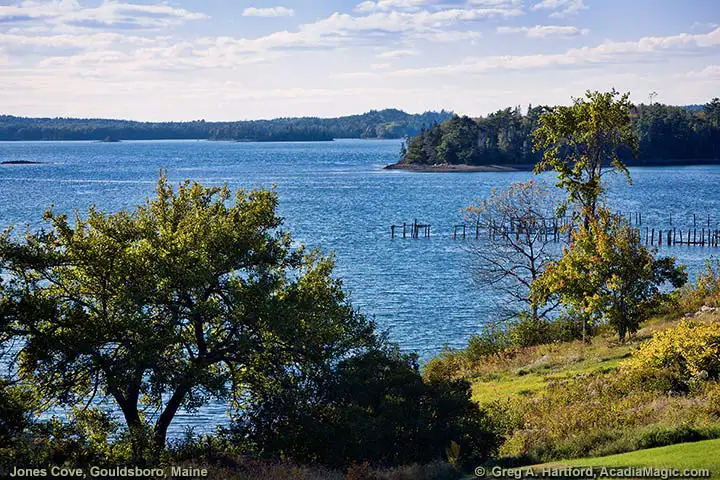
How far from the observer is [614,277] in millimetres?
36969

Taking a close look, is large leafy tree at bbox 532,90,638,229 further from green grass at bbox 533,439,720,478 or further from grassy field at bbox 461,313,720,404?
green grass at bbox 533,439,720,478

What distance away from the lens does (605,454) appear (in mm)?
19422

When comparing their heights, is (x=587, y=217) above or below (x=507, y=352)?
above

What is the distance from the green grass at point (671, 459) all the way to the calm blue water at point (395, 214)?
1410 centimetres

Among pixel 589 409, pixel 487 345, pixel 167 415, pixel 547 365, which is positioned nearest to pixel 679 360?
pixel 589 409

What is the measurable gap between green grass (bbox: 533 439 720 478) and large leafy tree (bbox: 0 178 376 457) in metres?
8.21

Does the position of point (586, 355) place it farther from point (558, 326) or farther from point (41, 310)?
point (41, 310)

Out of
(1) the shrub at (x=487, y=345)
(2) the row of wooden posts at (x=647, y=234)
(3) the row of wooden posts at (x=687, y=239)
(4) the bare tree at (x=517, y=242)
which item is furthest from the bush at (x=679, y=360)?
(3) the row of wooden posts at (x=687, y=239)

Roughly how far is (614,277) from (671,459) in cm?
2073

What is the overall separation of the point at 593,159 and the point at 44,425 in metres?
33.2

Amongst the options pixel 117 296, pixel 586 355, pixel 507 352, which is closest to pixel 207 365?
pixel 117 296

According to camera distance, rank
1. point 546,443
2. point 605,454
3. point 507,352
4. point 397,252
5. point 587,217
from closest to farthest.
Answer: point 605,454
point 546,443
point 507,352
point 587,217
point 397,252

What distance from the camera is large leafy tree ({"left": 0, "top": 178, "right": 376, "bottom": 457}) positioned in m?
21.8

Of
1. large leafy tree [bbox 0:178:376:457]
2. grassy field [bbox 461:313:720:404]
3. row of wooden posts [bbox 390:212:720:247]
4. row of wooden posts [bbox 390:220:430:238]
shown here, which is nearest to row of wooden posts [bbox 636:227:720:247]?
row of wooden posts [bbox 390:212:720:247]
